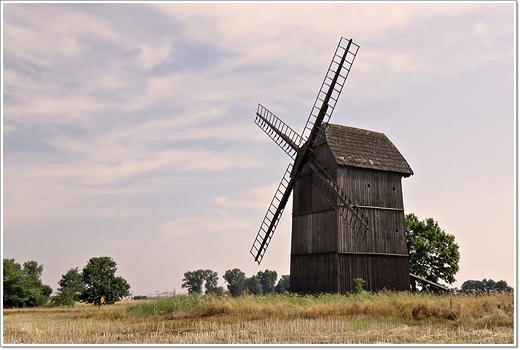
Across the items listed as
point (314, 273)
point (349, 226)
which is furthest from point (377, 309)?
point (314, 273)

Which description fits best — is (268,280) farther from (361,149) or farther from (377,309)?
(377,309)

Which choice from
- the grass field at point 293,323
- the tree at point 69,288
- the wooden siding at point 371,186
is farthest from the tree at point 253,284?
the grass field at point 293,323

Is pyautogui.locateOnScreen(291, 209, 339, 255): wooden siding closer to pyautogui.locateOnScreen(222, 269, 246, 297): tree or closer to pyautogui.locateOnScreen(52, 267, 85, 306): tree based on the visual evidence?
pyautogui.locateOnScreen(52, 267, 85, 306): tree

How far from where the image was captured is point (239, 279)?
113 metres

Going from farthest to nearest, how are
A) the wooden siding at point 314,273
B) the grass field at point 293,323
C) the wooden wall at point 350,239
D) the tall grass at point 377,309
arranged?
the wooden wall at point 350,239
the wooden siding at point 314,273
the tall grass at point 377,309
the grass field at point 293,323

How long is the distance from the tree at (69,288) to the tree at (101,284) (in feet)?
12.7

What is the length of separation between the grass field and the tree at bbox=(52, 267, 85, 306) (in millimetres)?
19856

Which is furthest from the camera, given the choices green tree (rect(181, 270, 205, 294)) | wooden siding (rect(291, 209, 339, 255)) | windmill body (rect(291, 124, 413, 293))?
green tree (rect(181, 270, 205, 294))

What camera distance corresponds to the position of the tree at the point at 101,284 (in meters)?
36.1

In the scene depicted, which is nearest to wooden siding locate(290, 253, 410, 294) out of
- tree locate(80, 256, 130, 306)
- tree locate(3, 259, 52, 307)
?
tree locate(80, 256, 130, 306)

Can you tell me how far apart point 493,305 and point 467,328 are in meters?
4.42

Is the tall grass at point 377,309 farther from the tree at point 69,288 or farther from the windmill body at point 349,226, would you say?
the tree at point 69,288


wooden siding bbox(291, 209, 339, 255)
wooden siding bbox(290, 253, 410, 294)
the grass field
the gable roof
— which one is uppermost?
the gable roof

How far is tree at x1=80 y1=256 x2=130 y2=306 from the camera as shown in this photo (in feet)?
119
